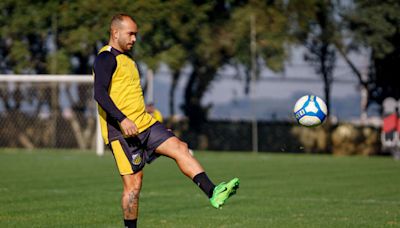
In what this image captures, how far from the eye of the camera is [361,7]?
3388cm

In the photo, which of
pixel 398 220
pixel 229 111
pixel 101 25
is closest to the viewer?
pixel 398 220

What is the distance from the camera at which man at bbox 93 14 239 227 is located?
818cm

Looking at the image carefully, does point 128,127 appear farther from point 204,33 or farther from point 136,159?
point 204,33

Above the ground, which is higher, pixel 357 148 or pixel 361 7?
pixel 361 7

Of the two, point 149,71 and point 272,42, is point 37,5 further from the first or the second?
point 272,42

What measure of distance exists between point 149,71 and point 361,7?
862 centimetres

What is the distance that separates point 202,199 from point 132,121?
18.1 ft

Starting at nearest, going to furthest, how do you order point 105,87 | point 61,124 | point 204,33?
point 105,87 < point 61,124 < point 204,33

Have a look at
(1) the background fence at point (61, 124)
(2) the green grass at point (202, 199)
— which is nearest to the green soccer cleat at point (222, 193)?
(2) the green grass at point (202, 199)

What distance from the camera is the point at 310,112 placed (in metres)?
9.93

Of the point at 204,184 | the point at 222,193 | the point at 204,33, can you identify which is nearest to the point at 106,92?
the point at 204,184

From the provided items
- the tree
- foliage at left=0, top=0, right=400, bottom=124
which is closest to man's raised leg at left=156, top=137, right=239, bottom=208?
foliage at left=0, top=0, right=400, bottom=124

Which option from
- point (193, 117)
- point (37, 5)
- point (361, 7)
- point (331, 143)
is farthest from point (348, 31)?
point (37, 5)

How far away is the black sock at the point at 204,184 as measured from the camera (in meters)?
8.02
